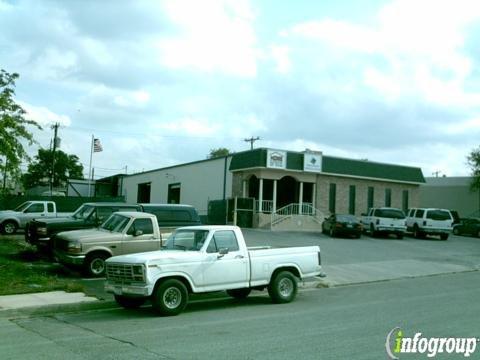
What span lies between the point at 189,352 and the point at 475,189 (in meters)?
48.5

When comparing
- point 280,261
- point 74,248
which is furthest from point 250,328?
point 74,248

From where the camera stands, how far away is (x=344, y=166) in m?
41.2

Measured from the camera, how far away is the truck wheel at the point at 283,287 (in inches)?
507

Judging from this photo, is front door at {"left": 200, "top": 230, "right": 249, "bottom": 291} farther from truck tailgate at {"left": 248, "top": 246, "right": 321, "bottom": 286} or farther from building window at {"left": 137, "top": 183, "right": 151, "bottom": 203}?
building window at {"left": 137, "top": 183, "right": 151, "bottom": 203}

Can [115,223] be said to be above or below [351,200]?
below

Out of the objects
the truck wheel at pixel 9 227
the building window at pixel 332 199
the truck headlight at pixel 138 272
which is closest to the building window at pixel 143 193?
the building window at pixel 332 199

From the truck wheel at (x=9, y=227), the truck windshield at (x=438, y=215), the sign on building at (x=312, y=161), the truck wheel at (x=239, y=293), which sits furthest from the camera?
the sign on building at (x=312, y=161)

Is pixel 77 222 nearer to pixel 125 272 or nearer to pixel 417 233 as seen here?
pixel 125 272

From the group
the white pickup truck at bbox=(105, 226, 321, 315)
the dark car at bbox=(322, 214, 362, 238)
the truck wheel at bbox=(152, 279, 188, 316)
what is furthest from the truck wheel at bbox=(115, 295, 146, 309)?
the dark car at bbox=(322, 214, 362, 238)

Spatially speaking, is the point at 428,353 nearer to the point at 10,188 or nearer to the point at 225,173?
the point at 10,188

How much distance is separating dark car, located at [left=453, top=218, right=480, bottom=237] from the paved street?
1112 inches

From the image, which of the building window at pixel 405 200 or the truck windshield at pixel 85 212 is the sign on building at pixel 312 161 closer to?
the building window at pixel 405 200

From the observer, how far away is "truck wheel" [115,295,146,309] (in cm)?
1205

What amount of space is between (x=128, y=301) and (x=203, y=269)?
5.87 ft
